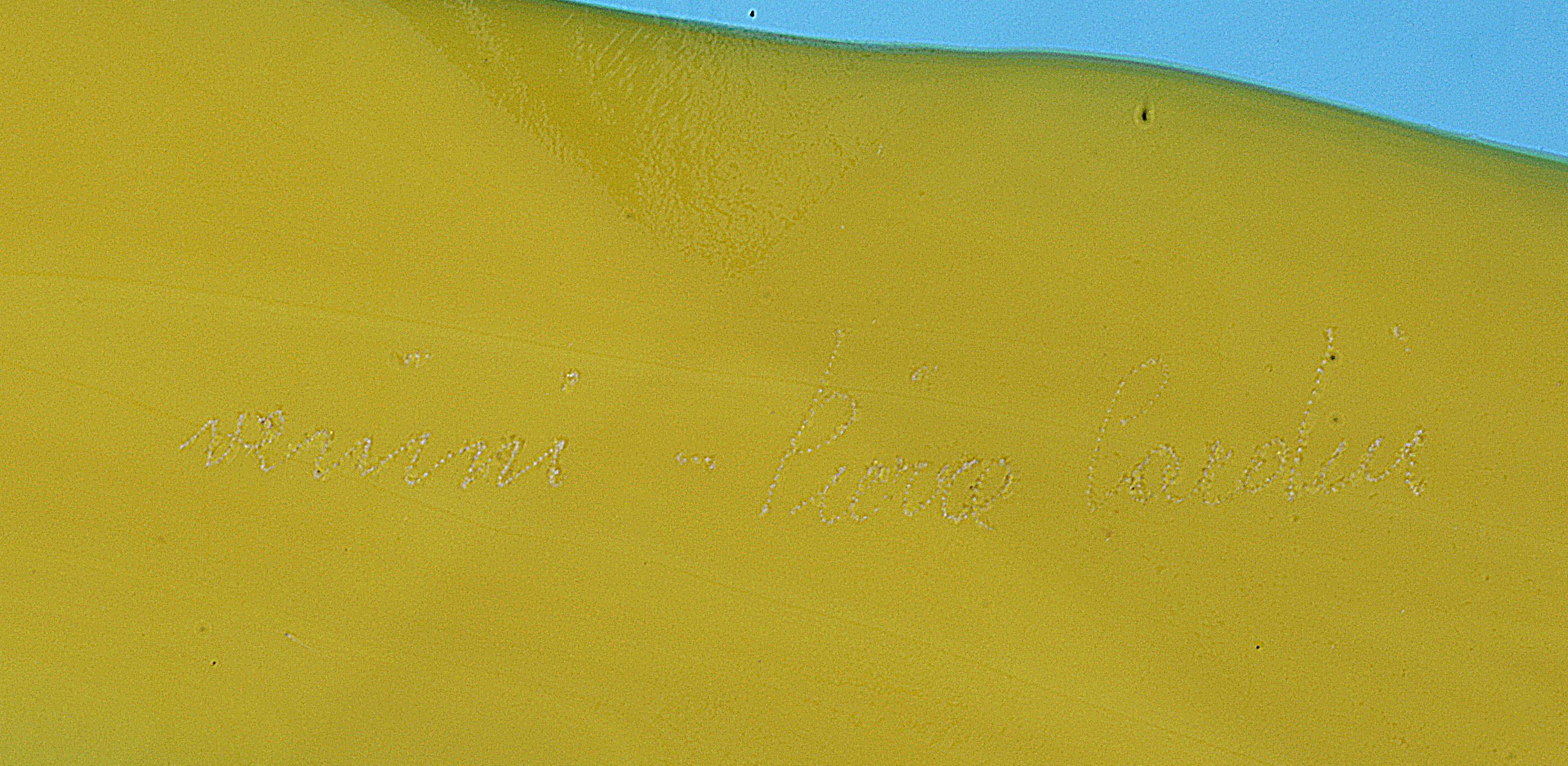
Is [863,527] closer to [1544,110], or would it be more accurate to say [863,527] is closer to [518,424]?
[518,424]

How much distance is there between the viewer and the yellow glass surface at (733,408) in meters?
1.49

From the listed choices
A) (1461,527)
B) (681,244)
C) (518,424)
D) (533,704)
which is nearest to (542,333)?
(518,424)

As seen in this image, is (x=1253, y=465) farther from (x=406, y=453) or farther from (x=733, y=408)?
(x=406, y=453)

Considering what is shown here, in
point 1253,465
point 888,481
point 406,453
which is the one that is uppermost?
point 1253,465

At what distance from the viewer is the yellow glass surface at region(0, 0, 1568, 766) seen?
4.90ft

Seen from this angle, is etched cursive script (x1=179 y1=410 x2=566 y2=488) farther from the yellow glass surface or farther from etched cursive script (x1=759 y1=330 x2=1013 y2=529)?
etched cursive script (x1=759 y1=330 x2=1013 y2=529)

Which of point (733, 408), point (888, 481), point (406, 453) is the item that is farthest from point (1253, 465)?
point (406, 453)

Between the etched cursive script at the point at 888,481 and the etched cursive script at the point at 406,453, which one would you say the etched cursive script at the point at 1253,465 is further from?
the etched cursive script at the point at 406,453

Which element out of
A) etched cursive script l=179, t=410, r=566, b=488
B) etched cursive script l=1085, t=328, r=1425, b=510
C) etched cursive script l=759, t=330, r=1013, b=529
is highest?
etched cursive script l=1085, t=328, r=1425, b=510

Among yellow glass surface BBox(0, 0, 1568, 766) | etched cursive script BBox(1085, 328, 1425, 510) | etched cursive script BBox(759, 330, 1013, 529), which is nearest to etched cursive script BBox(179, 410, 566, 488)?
yellow glass surface BBox(0, 0, 1568, 766)

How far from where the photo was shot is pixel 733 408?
5.01ft

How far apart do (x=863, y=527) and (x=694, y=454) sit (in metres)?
0.33

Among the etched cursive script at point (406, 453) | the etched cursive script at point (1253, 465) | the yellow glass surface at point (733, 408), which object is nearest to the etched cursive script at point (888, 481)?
the yellow glass surface at point (733, 408)

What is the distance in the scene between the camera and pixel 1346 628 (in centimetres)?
150
